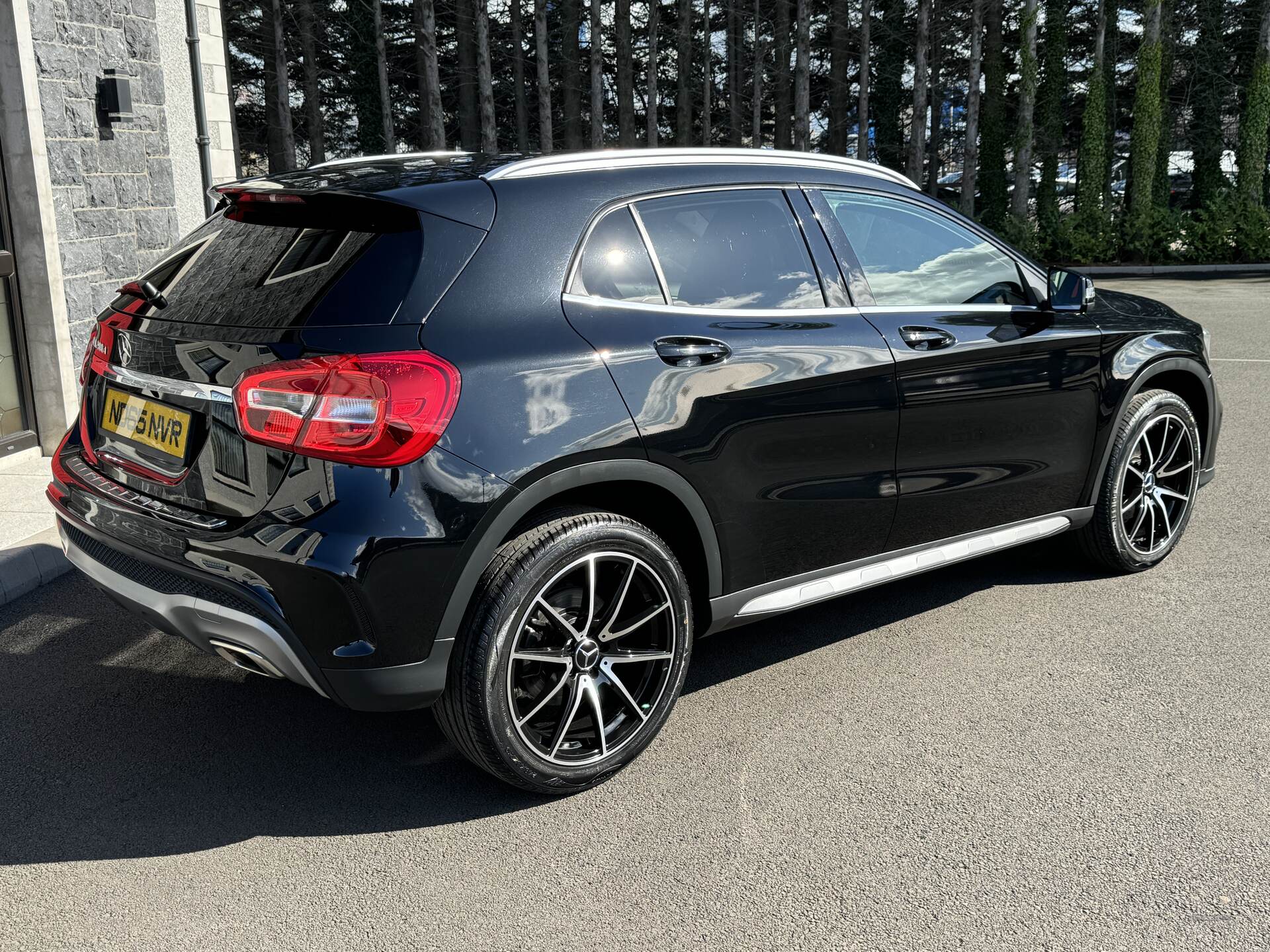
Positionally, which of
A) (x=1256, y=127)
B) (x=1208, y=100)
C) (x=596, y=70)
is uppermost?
(x=596, y=70)

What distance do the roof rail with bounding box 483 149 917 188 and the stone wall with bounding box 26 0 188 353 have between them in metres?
5.29

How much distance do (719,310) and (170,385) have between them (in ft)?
5.24

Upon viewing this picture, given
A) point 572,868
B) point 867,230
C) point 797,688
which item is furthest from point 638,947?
point 867,230

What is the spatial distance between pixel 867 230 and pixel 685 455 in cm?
123

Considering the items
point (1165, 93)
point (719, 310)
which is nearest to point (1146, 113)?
point (1165, 93)

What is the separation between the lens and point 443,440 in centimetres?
313

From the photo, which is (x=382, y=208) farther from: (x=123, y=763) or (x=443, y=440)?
(x=123, y=763)

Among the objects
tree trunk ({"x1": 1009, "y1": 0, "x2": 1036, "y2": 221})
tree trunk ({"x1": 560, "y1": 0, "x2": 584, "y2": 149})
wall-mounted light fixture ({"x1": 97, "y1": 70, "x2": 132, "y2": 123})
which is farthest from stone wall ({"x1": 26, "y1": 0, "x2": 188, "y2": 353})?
tree trunk ({"x1": 560, "y1": 0, "x2": 584, "y2": 149})

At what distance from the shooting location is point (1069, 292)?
4812 mm

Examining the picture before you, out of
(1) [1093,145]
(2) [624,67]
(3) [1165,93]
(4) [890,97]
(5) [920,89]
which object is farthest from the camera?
(4) [890,97]

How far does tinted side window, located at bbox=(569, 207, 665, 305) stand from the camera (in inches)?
139

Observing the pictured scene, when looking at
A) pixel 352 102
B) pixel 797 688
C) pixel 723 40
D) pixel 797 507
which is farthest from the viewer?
pixel 723 40

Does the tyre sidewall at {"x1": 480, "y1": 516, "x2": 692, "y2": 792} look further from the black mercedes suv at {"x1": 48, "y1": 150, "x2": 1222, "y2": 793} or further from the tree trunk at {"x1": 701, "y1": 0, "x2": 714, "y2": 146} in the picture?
the tree trunk at {"x1": 701, "y1": 0, "x2": 714, "y2": 146}

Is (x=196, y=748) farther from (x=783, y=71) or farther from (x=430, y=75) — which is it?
(x=783, y=71)
